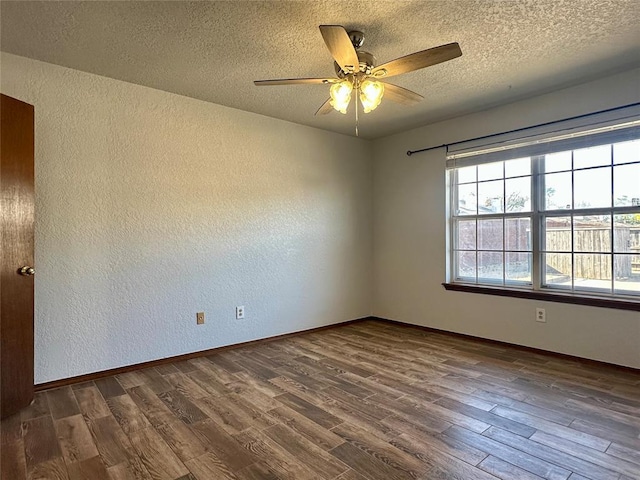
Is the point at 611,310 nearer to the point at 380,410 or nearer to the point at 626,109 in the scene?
the point at 626,109

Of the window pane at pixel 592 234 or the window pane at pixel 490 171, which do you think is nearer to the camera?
the window pane at pixel 592 234

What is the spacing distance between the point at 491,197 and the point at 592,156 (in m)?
0.93

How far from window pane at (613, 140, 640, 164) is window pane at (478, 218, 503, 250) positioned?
1.07 meters

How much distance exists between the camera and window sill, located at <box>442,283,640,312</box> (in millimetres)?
2878

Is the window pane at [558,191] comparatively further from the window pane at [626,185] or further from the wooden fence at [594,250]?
the window pane at [626,185]

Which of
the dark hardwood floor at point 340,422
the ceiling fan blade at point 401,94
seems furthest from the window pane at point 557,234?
the ceiling fan blade at point 401,94

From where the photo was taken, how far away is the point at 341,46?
1.83m

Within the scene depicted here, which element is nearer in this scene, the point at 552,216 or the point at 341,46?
the point at 341,46

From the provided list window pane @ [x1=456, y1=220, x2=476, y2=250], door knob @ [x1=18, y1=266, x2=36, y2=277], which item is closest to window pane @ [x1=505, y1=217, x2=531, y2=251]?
window pane @ [x1=456, y1=220, x2=476, y2=250]

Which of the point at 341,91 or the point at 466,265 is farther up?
the point at 341,91

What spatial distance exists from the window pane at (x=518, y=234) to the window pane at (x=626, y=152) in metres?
0.84

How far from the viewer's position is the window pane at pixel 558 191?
3.25 meters

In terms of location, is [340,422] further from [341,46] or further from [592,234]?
[592,234]

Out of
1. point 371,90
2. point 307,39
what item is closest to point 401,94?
point 371,90
